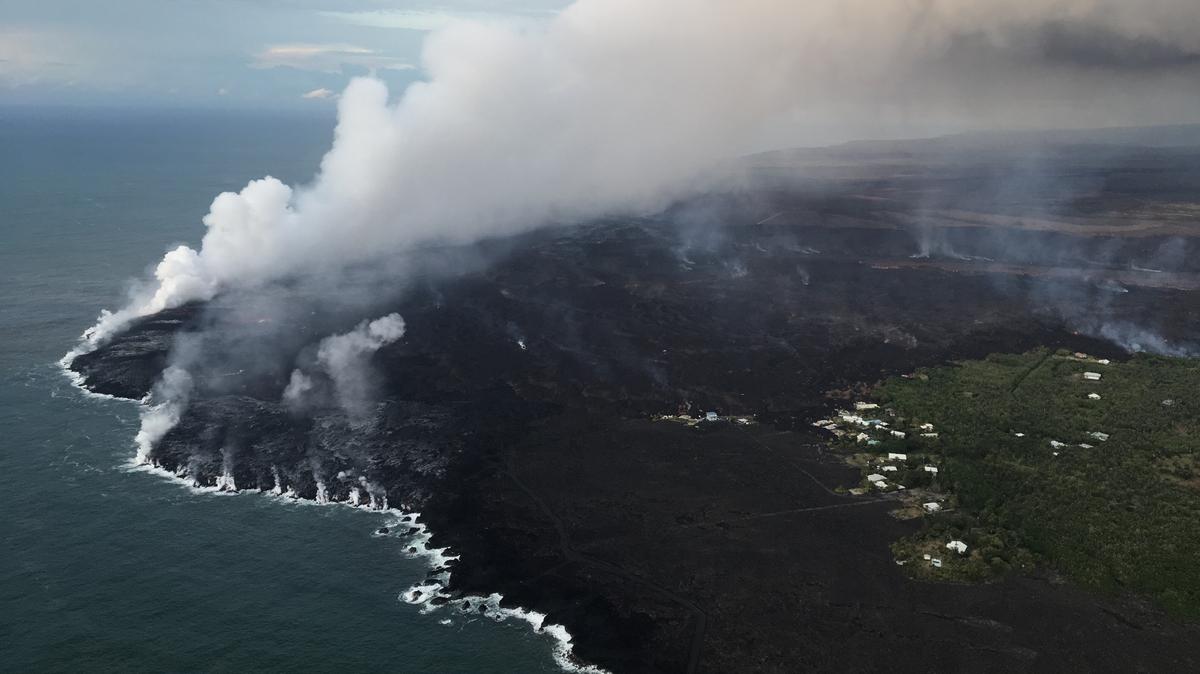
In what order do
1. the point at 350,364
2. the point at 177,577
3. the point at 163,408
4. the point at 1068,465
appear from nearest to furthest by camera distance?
the point at 177,577 → the point at 1068,465 → the point at 163,408 → the point at 350,364

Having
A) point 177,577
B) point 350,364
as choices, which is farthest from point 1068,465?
point 350,364

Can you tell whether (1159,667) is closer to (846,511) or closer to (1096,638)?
(1096,638)

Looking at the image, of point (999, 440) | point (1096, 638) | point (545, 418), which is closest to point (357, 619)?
point (545, 418)

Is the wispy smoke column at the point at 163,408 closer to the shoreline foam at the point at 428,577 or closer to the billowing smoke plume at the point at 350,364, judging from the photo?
the shoreline foam at the point at 428,577

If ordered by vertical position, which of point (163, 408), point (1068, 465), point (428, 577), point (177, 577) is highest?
point (163, 408)

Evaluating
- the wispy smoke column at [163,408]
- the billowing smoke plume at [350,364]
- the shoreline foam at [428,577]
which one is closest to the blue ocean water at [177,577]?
the shoreline foam at [428,577]

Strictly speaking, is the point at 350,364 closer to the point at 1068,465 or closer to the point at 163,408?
the point at 163,408

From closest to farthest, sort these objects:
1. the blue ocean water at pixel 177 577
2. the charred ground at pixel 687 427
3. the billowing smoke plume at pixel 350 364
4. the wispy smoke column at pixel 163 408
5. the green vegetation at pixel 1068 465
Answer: the blue ocean water at pixel 177 577 → the charred ground at pixel 687 427 → the green vegetation at pixel 1068 465 → the wispy smoke column at pixel 163 408 → the billowing smoke plume at pixel 350 364
